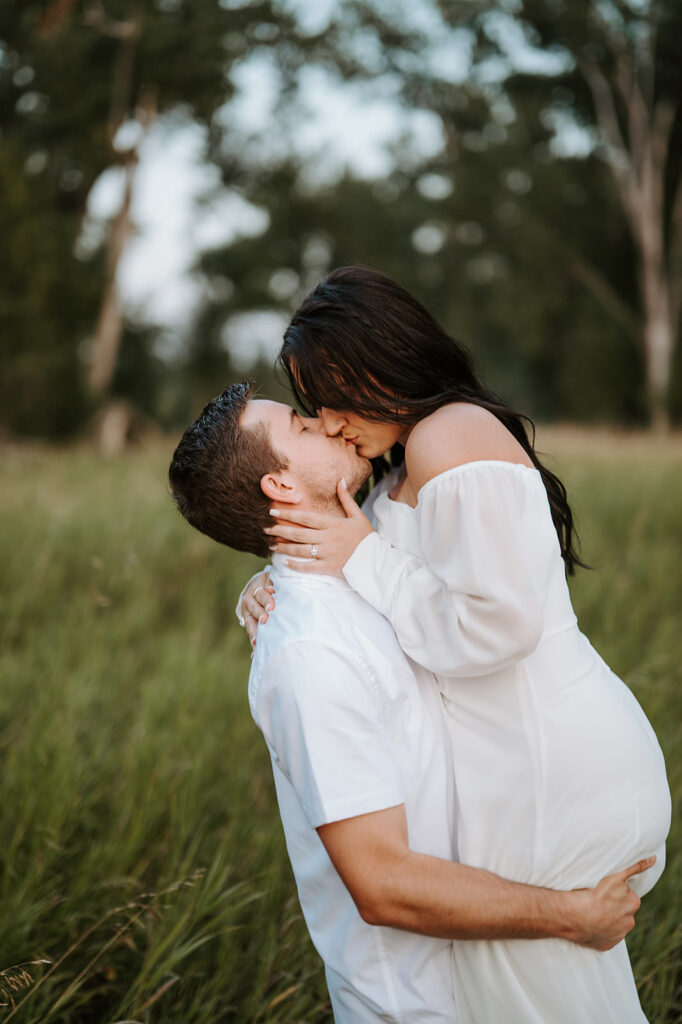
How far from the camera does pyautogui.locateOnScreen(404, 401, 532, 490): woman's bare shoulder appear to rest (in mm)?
1877

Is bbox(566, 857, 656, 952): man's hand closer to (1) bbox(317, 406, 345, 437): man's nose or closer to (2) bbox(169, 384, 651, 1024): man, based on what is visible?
(2) bbox(169, 384, 651, 1024): man

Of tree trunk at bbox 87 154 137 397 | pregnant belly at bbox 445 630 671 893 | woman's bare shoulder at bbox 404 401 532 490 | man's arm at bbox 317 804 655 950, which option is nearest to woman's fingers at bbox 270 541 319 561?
woman's bare shoulder at bbox 404 401 532 490

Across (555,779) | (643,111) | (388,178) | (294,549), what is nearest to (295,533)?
(294,549)

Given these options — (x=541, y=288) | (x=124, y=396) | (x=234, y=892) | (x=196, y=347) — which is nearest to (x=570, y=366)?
(x=541, y=288)

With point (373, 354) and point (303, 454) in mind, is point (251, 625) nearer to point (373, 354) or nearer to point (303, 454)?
point (303, 454)

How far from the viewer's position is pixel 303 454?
2.10 m

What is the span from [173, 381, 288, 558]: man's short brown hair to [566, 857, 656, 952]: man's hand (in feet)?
3.63

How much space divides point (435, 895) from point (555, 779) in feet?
1.23

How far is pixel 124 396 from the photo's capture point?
19219 mm

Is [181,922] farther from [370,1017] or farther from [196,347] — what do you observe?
[196,347]

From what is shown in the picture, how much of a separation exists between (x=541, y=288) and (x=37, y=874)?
1086 inches

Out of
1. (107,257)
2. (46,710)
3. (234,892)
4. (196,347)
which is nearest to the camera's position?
(234,892)

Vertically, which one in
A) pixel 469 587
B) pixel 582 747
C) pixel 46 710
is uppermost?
pixel 469 587

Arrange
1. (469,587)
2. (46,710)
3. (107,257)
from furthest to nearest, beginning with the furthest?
(107,257)
(46,710)
(469,587)
